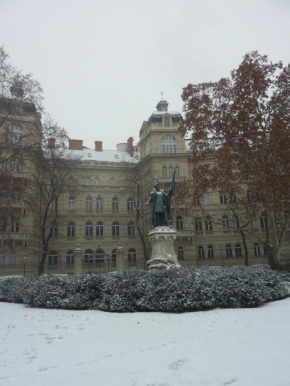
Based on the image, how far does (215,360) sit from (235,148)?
15.1 m

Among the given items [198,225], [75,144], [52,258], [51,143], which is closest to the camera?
[51,143]

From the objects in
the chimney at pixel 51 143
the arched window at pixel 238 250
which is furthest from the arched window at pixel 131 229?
the chimney at pixel 51 143

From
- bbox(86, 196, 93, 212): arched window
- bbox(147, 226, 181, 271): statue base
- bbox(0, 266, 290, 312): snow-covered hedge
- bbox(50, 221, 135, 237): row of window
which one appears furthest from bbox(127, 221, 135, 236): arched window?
bbox(0, 266, 290, 312): snow-covered hedge

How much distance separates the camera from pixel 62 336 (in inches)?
308

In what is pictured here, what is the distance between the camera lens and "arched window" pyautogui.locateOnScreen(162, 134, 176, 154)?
4180 centimetres

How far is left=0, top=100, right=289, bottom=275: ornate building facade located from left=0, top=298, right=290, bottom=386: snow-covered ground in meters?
28.2

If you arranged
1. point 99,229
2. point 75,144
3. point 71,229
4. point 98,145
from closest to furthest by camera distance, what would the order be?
point 71,229, point 99,229, point 75,144, point 98,145

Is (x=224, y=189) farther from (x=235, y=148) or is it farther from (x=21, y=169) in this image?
(x=21, y=169)

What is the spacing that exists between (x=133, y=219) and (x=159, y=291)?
106ft

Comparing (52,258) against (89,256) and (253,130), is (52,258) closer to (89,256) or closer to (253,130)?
(89,256)

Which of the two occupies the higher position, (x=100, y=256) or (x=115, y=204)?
(x=115, y=204)

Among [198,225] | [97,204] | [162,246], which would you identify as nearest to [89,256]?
[97,204]

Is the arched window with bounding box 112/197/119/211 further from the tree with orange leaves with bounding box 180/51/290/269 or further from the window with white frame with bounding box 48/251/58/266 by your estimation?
the tree with orange leaves with bounding box 180/51/290/269

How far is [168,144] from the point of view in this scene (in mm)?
42125
